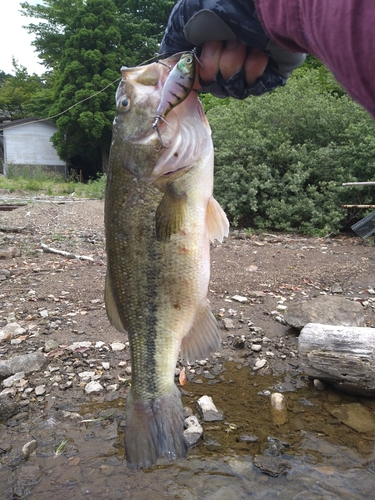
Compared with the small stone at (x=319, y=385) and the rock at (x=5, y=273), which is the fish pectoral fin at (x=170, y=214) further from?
the rock at (x=5, y=273)

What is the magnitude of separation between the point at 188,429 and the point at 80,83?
97.5ft

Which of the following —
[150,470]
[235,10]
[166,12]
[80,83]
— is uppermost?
[166,12]

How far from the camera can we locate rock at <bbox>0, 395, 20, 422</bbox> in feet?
11.5

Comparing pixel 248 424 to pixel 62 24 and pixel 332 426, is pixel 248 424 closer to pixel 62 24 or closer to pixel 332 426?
pixel 332 426

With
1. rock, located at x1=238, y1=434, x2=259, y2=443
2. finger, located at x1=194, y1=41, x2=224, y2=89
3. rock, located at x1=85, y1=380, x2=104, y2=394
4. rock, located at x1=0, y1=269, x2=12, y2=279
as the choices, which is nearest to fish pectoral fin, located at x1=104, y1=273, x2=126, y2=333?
finger, located at x1=194, y1=41, x2=224, y2=89

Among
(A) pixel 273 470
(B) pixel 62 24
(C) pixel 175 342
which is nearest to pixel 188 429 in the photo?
(A) pixel 273 470

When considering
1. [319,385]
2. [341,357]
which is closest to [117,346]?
[319,385]

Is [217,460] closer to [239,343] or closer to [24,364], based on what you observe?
[239,343]

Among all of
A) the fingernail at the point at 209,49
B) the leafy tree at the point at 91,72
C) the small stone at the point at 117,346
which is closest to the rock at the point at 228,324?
the small stone at the point at 117,346

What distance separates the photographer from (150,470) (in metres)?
3.06

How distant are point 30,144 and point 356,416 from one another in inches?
1487

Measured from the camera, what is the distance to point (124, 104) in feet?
6.95

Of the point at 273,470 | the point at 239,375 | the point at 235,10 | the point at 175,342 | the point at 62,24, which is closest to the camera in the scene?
the point at 235,10

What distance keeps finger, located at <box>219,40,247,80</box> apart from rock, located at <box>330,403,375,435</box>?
9.65 ft
